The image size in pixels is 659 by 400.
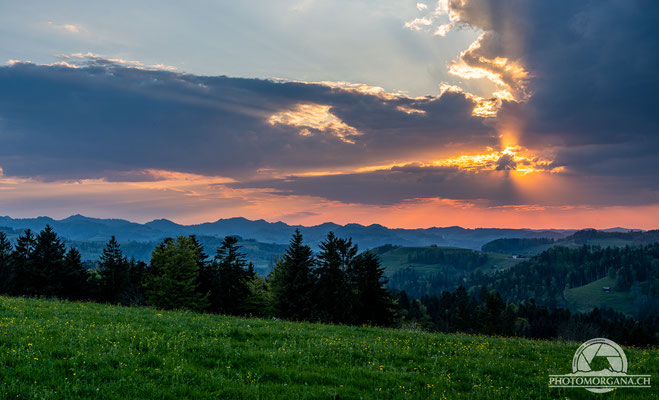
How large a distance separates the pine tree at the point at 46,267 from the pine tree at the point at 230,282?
28.4 metres

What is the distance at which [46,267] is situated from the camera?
6888cm

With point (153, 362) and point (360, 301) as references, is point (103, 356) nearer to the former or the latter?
point (153, 362)

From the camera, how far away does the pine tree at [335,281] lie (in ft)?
196

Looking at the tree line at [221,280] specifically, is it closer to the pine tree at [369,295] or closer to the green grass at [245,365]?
the pine tree at [369,295]

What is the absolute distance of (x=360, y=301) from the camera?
61156mm

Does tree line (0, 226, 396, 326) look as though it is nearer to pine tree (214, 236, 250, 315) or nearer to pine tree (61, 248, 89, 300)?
pine tree (214, 236, 250, 315)

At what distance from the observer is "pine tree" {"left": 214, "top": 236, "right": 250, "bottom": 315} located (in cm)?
7081

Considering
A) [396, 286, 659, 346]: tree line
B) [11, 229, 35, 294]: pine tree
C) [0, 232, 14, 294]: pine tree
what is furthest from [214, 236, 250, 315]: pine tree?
[396, 286, 659, 346]: tree line

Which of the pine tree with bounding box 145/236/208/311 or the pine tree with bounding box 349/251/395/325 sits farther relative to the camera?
the pine tree with bounding box 349/251/395/325

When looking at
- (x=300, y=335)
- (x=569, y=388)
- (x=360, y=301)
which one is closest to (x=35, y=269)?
(x=360, y=301)

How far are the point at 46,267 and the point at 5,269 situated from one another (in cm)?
1671

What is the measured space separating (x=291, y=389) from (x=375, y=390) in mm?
2228

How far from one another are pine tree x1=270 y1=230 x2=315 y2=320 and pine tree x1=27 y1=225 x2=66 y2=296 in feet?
133

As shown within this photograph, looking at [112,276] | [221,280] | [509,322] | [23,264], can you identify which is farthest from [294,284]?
[509,322]
